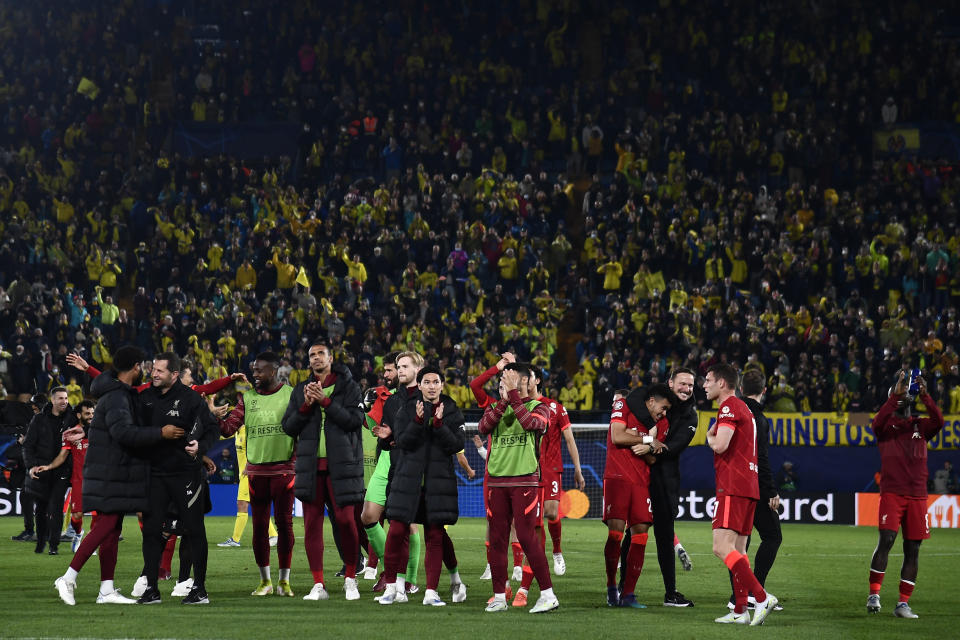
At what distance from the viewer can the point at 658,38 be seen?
1645 inches

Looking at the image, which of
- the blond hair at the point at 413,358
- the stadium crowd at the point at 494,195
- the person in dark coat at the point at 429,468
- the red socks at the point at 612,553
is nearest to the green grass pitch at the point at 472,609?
the red socks at the point at 612,553

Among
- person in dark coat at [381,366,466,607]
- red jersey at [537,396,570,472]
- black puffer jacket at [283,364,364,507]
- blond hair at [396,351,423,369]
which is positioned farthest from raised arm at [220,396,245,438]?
red jersey at [537,396,570,472]

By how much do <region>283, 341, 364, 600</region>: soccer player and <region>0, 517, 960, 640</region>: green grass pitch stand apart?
0.46m

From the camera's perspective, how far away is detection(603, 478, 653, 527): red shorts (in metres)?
12.1

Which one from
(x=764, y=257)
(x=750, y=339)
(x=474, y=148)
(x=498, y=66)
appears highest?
(x=498, y=66)

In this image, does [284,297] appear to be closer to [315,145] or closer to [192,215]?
[192,215]

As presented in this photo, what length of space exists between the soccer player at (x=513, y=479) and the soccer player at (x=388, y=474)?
0.92m

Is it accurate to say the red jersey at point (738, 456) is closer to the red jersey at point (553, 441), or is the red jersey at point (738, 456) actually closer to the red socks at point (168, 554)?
the red jersey at point (553, 441)

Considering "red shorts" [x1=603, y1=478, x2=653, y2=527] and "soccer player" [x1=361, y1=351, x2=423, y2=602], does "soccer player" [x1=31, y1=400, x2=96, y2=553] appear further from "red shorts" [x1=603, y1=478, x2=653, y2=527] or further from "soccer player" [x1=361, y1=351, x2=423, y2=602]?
"red shorts" [x1=603, y1=478, x2=653, y2=527]

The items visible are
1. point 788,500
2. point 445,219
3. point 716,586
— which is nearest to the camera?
point 716,586

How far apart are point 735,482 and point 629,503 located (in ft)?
5.56

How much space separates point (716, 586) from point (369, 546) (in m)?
3.84

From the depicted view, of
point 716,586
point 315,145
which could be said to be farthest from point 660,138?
point 716,586

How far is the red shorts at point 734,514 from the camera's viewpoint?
10562mm
